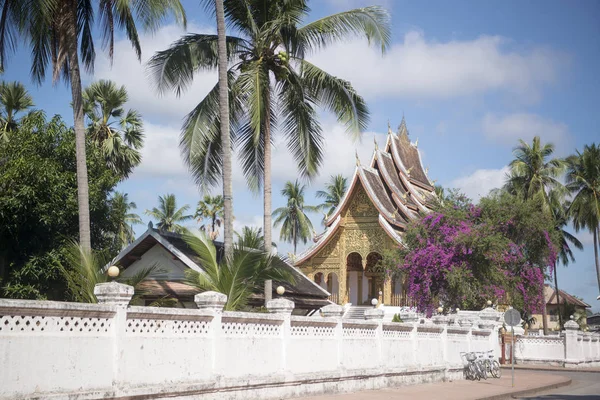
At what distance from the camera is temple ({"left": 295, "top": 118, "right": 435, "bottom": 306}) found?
4100 centimetres

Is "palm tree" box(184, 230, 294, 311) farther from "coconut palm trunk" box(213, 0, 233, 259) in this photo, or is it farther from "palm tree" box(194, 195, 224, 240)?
"palm tree" box(194, 195, 224, 240)

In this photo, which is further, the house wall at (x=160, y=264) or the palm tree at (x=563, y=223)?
the palm tree at (x=563, y=223)

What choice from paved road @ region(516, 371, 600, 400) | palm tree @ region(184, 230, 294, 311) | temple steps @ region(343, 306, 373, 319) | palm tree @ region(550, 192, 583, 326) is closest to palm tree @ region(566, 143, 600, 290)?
palm tree @ region(550, 192, 583, 326)

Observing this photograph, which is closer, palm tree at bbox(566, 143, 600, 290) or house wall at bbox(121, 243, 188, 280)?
house wall at bbox(121, 243, 188, 280)

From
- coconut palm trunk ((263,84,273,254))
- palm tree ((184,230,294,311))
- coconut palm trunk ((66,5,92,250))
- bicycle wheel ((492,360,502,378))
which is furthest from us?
bicycle wheel ((492,360,502,378))

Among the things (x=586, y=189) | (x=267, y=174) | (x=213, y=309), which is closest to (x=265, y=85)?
(x=267, y=174)

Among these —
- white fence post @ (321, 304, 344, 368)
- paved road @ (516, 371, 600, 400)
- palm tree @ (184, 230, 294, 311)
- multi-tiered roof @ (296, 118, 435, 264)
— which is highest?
multi-tiered roof @ (296, 118, 435, 264)

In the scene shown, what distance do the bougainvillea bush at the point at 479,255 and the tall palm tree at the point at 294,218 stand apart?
26.1 meters

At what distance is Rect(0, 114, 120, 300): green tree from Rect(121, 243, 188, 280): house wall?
4.06 ft

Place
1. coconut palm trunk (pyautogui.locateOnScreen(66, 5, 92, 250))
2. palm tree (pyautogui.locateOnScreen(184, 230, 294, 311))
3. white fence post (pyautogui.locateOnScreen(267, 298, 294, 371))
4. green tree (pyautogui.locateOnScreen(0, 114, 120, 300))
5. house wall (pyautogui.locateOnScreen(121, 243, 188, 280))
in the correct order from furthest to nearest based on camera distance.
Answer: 1. green tree (pyautogui.locateOnScreen(0, 114, 120, 300))
2. house wall (pyautogui.locateOnScreen(121, 243, 188, 280))
3. coconut palm trunk (pyautogui.locateOnScreen(66, 5, 92, 250))
4. palm tree (pyautogui.locateOnScreen(184, 230, 294, 311))
5. white fence post (pyautogui.locateOnScreen(267, 298, 294, 371))

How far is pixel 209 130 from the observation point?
60.0ft

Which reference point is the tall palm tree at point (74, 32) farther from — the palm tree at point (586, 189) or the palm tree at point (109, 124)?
the palm tree at point (586, 189)

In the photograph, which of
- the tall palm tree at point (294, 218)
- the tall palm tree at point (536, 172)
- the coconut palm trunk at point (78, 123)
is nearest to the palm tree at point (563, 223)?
the tall palm tree at point (536, 172)

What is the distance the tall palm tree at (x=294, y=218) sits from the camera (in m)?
60.5
